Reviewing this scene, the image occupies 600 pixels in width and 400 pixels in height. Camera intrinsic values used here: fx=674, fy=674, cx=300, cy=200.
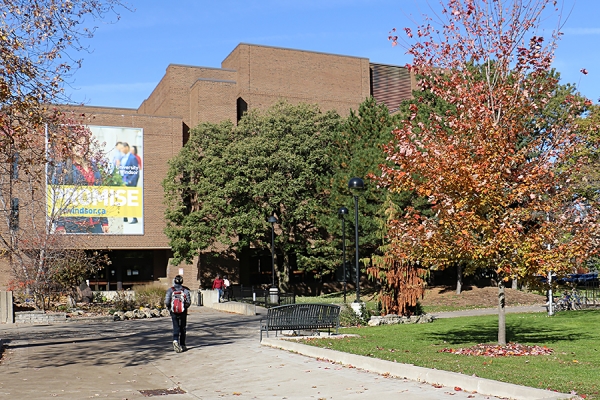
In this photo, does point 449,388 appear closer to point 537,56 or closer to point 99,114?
point 537,56

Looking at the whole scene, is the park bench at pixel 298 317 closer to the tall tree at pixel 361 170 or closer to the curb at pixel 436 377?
the curb at pixel 436 377

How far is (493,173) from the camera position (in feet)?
42.8

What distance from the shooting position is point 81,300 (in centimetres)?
3425

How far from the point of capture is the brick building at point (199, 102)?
160 ft

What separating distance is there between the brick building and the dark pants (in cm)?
3103

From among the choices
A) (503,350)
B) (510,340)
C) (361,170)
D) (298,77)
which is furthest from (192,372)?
(298,77)

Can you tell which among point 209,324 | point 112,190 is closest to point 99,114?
point 112,190

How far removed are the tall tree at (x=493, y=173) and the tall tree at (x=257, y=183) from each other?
87.8 feet

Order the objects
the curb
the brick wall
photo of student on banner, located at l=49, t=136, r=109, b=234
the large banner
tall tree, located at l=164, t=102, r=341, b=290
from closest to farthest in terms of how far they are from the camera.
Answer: the curb
photo of student on banner, located at l=49, t=136, r=109, b=234
tall tree, located at l=164, t=102, r=341, b=290
the large banner
the brick wall

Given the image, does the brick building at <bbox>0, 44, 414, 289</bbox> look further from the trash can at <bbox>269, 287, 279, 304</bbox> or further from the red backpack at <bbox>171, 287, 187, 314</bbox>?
the red backpack at <bbox>171, 287, 187, 314</bbox>

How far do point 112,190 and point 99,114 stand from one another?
17.7 feet

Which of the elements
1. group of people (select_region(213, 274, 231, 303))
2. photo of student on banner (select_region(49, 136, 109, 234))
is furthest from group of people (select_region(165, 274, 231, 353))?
group of people (select_region(213, 274, 231, 303))

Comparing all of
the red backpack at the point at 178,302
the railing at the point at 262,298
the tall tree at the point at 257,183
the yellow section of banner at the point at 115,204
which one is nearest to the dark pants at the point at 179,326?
the red backpack at the point at 178,302

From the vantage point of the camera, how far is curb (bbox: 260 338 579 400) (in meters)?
8.27
